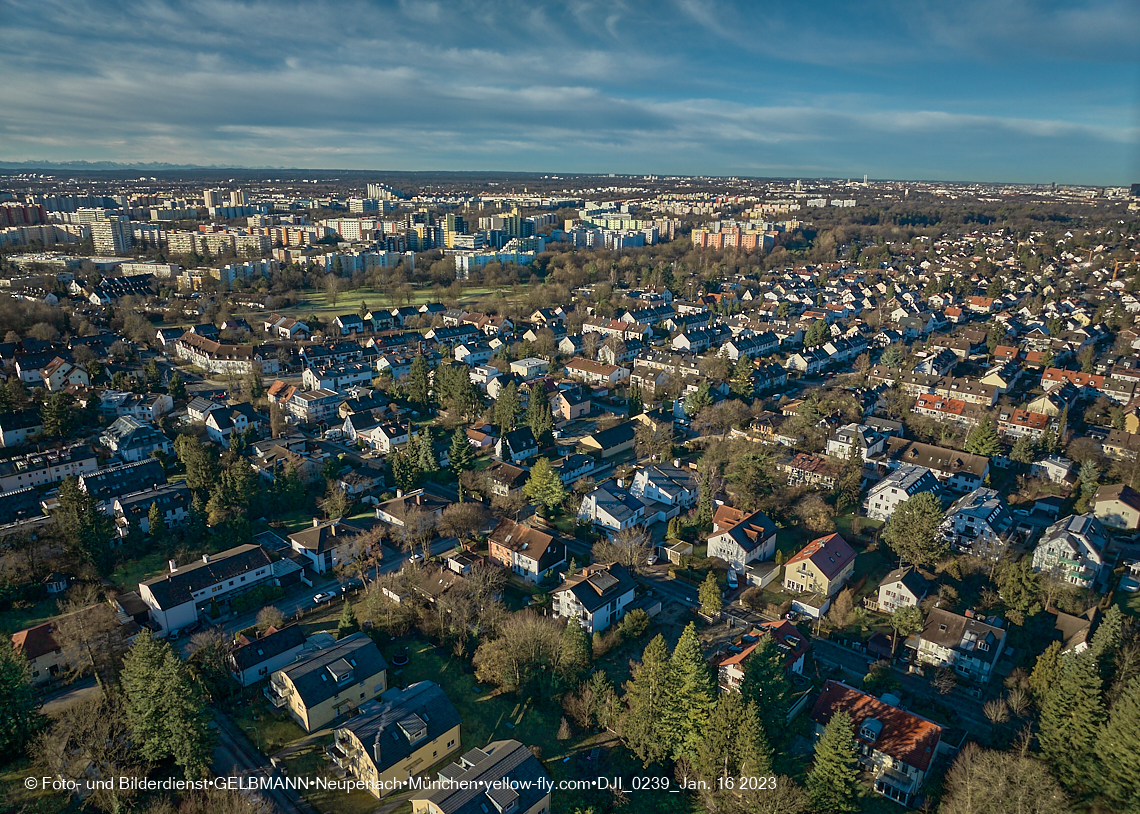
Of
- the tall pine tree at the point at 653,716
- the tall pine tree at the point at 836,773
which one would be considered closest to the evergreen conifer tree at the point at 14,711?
the tall pine tree at the point at 653,716

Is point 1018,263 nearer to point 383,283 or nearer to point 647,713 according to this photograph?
point 383,283

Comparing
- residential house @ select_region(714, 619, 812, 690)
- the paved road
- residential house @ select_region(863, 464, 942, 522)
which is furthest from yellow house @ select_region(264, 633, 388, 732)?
residential house @ select_region(863, 464, 942, 522)

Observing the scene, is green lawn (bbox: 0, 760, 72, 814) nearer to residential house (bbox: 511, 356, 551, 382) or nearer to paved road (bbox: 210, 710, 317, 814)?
Answer: paved road (bbox: 210, 710, 317, 814)

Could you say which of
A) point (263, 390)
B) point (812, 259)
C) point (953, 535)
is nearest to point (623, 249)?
point (812, 259)

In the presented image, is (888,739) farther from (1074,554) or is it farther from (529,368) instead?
(529,368)

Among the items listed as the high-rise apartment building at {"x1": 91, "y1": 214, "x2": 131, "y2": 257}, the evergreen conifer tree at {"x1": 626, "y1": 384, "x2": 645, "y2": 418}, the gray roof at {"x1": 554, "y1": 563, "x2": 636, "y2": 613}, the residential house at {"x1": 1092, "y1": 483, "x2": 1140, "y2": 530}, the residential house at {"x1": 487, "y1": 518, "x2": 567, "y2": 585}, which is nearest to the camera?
the gray roof at {"x1": 554, "y1": 563, "x2": 636, "y2": 613}

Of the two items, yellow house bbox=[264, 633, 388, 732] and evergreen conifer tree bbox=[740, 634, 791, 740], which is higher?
evergreen conifer tree bbox=[740, 634, 791, 740]

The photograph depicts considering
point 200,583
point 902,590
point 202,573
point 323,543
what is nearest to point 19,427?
point 202,573
